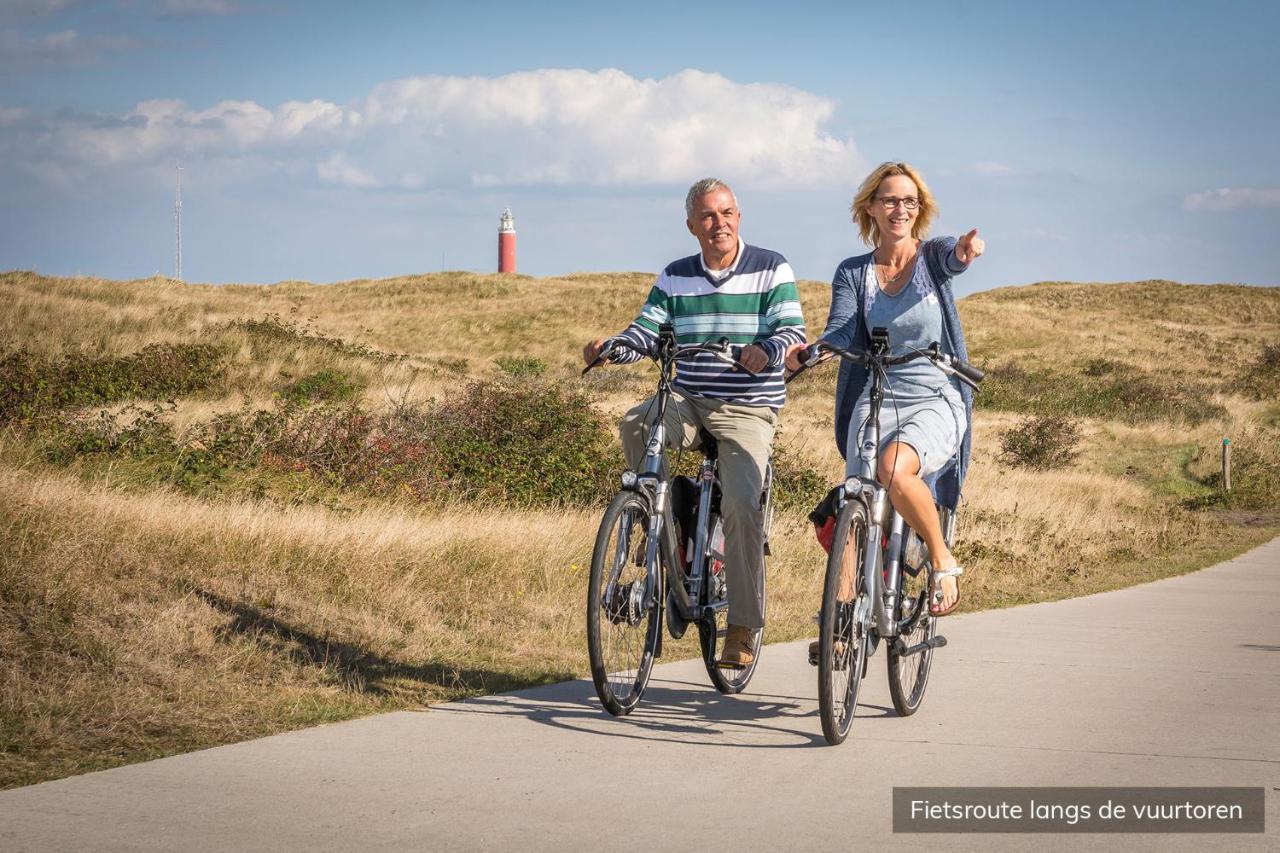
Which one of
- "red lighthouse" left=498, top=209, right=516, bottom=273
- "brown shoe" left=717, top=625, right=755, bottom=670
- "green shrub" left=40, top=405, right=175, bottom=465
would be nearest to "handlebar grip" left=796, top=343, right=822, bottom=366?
"brown shoe" left=717, top=625, right=755, bottom=670

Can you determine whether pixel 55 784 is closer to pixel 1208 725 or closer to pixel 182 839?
pixel 182 839

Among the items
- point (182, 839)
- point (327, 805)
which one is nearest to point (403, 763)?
point (327, 805)

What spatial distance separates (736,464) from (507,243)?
111 meters

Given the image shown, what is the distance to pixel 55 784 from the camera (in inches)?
192

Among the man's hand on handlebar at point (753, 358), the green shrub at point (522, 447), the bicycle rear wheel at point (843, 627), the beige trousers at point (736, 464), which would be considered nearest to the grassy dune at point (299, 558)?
the green shrub at point (522, 447)

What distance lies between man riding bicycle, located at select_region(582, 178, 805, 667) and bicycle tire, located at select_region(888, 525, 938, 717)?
2.14 ft

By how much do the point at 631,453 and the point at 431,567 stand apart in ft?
12.5

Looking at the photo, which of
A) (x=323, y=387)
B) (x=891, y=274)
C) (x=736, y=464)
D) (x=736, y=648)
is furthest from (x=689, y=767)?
(x=323, y=387)

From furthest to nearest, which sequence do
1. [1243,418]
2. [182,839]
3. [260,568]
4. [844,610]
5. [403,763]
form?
1. [1243,418]
2. [260,568]
3. [844,610]
4. [403,763]
5. [182,839]

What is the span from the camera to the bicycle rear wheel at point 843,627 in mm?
5543

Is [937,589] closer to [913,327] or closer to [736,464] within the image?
[736,464]

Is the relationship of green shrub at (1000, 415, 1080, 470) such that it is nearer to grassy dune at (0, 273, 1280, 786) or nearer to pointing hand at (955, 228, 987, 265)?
grassy dune at (0, 273, 1280, 786)

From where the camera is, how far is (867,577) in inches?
231

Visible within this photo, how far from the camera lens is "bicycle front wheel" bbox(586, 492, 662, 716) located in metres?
5.93
